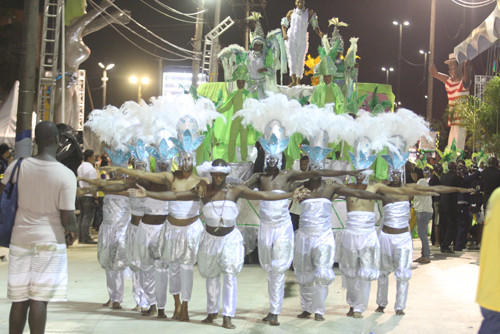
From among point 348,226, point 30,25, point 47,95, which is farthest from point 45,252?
point 47,95

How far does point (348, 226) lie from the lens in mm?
8539

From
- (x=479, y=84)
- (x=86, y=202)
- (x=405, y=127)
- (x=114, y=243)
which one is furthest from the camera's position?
(x=479, y=84)

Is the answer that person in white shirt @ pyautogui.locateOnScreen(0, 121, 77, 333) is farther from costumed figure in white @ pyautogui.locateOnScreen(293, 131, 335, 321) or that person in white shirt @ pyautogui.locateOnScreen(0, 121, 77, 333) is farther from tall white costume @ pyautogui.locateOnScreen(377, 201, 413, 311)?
tall white costume @ pyautogui.locateOnScreen(377, 201, 413, 311)

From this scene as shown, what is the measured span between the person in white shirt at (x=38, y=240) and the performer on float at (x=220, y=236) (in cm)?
199

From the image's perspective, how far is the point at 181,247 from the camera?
7871 mm

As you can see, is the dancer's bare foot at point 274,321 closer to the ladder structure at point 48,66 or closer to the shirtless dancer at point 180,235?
the shirtless dancer at point 180,235

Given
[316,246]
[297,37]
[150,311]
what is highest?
[297,37]

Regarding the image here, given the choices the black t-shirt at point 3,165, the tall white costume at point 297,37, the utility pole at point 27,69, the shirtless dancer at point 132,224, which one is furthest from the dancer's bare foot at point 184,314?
the tall white costume at point 297,37

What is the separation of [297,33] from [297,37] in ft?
0.30

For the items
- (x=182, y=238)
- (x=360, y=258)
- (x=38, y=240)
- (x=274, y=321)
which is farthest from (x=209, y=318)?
(x=38, y=240)

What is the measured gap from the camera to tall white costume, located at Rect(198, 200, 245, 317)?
7.58 meters

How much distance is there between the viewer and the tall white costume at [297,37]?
51.5ft

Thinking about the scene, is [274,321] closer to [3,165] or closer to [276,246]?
[276,246]

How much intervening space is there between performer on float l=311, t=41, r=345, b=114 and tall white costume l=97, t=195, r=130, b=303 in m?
5.55
